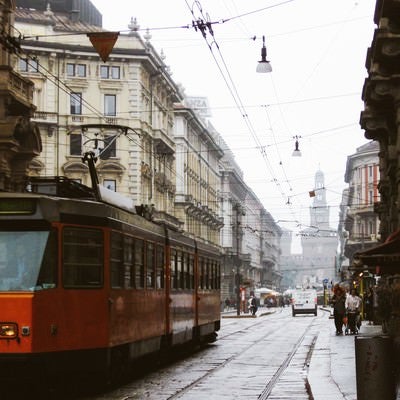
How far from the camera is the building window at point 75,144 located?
2562 inches

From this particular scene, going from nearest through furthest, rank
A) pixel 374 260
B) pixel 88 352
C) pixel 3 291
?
pixel 3 291, pixel 88 352, pixel 374 260

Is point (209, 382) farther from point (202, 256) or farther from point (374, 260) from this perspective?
point (202, 256)

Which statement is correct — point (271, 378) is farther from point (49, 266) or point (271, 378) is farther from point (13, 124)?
point (13, 124)

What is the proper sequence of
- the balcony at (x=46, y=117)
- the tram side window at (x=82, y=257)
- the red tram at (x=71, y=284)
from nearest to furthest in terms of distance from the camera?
1. the red tram at (x=71, y=284)
2. the tram side window at (x=82, y=257)
3. the balcony at (x=46, y=117)

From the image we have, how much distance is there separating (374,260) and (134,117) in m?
45.7

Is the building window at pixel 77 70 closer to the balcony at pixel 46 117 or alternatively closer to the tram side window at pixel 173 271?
the balcony at pixel 46 117

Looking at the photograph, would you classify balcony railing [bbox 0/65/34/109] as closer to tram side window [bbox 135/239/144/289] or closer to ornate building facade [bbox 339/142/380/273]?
tram side window [bbox 135/239/144/289]

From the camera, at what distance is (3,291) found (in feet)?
43.1

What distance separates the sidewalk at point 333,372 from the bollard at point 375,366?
0.50 meters

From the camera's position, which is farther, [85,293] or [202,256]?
[202,256]

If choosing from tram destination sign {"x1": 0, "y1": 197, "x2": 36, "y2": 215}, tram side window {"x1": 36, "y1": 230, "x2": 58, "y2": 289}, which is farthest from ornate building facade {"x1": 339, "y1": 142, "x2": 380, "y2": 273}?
tram destination sign {"x1": 0, "y1": 197, "x2": 36, "y2": 215}

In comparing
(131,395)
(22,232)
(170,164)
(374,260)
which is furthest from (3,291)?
(170,164)

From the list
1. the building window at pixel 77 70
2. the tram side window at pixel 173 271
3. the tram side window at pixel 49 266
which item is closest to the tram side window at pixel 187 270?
the tram side window at pixel 173 271

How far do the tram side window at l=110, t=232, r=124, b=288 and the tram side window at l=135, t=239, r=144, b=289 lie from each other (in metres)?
1.09
